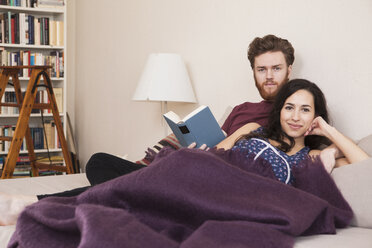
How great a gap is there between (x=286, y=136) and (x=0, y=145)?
118 inches

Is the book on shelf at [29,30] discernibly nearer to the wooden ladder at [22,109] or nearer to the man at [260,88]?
the wooden ladder at [22,109]

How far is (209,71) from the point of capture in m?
2.68

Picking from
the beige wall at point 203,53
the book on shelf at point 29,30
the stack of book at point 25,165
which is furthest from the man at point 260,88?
the book on shelf at point 29,30

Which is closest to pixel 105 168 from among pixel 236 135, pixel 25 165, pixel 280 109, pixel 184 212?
pixel 236 135

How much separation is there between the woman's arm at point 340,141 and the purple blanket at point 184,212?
39 centimetres

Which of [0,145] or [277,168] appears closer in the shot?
[277,168]

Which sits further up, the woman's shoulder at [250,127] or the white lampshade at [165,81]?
the white lampshade at [165,81]

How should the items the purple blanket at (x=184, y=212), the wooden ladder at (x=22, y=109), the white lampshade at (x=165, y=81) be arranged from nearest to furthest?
the purple blanket at (x=184, y=212), the white lampshade at (x=165, y=81), the wooden ladder at (x=22, y=109)

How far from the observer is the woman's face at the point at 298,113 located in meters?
1.76

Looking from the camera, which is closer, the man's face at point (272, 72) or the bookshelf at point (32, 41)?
the man's face at point (272, 72)

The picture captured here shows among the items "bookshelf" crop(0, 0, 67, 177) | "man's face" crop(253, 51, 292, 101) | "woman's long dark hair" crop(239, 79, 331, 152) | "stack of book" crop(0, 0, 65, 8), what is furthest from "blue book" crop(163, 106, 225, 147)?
"stack of book" crop(0, 0, 65, 8)

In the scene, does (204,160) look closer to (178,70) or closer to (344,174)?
(344,174)

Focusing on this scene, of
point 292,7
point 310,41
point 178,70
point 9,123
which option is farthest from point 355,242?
point 9,123

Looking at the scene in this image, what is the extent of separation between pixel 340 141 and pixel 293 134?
7.9 inches
